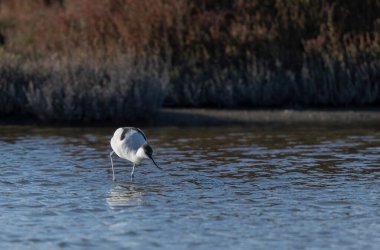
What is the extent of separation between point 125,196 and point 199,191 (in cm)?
77

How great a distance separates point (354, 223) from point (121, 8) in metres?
10.8

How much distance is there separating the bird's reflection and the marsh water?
0.04ft

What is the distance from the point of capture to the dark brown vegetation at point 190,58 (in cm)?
1667

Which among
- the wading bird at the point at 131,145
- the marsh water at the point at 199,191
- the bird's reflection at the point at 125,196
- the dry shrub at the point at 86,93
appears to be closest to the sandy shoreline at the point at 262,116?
the dry shrub at the point at 86,93

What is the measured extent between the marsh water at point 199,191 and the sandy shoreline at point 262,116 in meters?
0.71

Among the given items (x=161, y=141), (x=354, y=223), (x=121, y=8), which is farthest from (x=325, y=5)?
(x=354, y=223)

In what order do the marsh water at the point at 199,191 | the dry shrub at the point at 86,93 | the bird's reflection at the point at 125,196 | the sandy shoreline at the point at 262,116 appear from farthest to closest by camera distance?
1. the sandy shoreline at the point at 262,116
2. the dry shrub at the point at 86,93
3. the bird's reflection at the point at 125,196
4. the marsh water at the point at 199,191

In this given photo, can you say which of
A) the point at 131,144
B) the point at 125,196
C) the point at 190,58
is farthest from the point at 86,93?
the point at 125,196

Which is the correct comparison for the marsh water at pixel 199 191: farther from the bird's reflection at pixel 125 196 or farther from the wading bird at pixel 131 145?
the wading bird at pixel 131 145

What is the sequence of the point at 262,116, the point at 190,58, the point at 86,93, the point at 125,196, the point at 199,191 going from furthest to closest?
the point at 190,58 < the point at 262,116 < the point at 86,93 < the point at 199,191 < the point at 125,196

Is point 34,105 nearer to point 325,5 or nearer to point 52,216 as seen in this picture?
point 325,5

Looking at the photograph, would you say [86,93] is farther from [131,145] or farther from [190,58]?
[131,145]

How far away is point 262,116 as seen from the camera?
1695cm

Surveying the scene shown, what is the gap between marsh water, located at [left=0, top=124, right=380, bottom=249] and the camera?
8.64 meters
